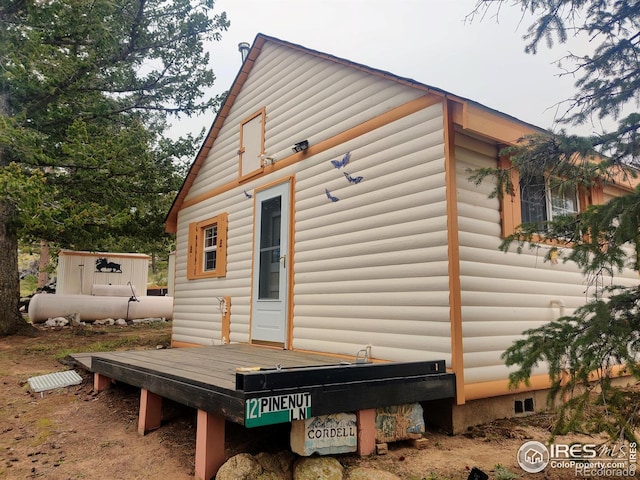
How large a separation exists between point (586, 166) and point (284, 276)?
408 centimetres

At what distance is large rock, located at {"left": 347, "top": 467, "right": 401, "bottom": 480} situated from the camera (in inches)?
114

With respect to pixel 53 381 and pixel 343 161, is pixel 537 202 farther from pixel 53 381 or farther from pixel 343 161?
pixel 53 381

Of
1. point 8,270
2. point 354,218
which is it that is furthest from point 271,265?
point 8,270

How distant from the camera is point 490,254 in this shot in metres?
4.32

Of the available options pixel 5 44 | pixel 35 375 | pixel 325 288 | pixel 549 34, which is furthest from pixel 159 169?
pixel 549 34

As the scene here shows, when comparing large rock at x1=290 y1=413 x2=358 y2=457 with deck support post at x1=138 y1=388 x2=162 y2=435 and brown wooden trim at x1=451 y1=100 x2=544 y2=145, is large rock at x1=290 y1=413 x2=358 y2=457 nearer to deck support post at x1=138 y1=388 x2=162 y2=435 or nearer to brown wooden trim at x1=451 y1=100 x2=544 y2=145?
deck support post at x1=138 y1=388 x2=162 y2=435

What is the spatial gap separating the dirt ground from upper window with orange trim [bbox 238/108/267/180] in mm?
3718

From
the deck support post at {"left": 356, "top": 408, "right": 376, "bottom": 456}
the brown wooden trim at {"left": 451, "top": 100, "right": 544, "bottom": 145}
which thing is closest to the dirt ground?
the deck support post at {"left": 356, "top": 408, "right": 376, "bottom": 456}

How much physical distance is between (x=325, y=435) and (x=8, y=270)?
1036cm

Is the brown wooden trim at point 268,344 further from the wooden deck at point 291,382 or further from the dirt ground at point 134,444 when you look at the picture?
the dirt ground at point 134,444

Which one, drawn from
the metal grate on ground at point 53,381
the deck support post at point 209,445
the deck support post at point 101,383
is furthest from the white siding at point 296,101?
the metal grate on ground at point 53,381

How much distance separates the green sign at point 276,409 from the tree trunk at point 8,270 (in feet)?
32.5

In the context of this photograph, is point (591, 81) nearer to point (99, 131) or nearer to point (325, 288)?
point (325, 288)

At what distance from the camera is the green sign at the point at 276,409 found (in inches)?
112
